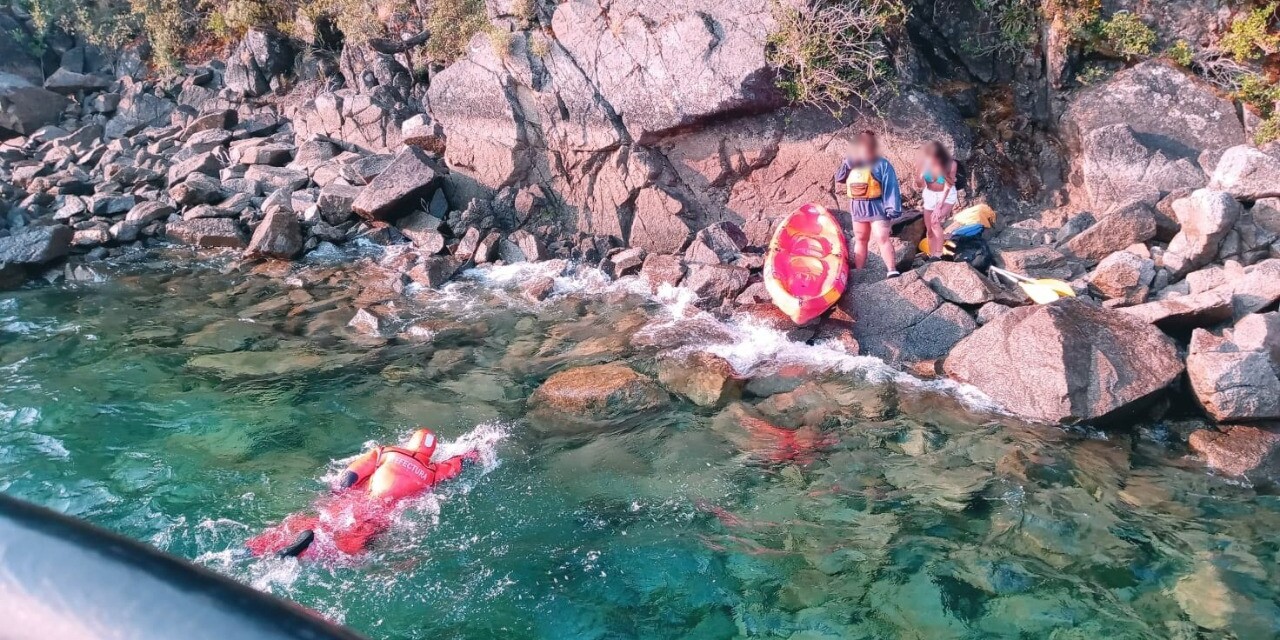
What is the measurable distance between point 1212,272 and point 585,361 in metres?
5.40

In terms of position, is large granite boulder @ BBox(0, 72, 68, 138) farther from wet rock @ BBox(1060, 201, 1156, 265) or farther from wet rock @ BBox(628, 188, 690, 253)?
wet rock @ BBox(1060, 201, 1156, 265)

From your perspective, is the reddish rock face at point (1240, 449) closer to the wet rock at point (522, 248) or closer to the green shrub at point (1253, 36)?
the green shrub at point (1253, 36)

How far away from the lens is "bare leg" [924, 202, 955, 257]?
8125 millimetres

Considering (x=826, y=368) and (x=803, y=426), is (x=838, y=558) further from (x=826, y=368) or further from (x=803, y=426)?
(x=826, y=368)

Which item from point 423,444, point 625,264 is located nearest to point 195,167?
point 625,264

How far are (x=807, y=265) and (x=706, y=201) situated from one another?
2.25 m

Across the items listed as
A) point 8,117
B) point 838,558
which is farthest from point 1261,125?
point 8,117

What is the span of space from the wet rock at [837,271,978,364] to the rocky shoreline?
0.02 metres

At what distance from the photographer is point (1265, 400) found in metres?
5.64

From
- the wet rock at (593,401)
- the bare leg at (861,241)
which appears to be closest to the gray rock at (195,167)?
the wet rock at (593,401)

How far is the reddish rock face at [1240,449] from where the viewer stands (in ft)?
17.6

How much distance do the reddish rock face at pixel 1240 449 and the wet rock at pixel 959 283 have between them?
6.71ft

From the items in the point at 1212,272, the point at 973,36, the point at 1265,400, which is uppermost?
the point at 973,36

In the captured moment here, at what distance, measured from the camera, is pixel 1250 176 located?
7.66 metres
